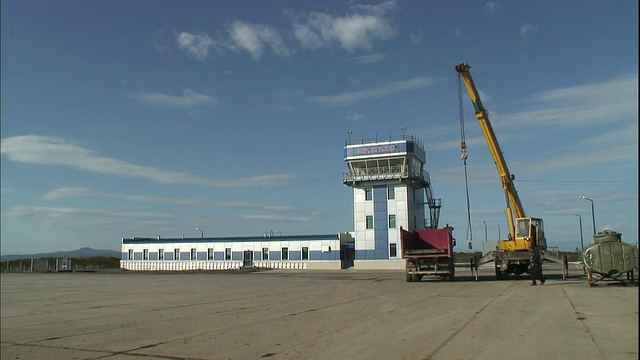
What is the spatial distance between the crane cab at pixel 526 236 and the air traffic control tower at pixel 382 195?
25744 mm

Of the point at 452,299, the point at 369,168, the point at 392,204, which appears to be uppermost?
the point at 369,168

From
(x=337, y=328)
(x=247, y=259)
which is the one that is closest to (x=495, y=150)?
(x=337, y=328)

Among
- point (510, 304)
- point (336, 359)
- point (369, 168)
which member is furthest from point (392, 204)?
point (336, 359)

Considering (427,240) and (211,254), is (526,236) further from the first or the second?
(211,254)

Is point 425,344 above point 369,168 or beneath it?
beneath

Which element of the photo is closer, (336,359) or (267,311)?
(336,359)

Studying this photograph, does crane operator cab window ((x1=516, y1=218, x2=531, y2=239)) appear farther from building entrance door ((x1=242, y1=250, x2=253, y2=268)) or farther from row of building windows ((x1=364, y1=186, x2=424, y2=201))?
building entrance door ((x1=242, y1=250, x2=253, y2=268))

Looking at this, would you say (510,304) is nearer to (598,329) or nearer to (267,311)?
(598,329)

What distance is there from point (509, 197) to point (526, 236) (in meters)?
4.64

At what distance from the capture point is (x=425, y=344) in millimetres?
9867

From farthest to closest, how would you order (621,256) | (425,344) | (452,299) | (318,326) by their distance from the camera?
1. (621,256)
2. (452,299)
3. (318,326)
4. (425,344)

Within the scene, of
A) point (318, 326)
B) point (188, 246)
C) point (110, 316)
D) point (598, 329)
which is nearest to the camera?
point (598, 329)

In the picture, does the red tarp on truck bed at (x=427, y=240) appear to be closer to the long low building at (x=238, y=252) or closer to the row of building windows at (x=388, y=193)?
the row of building windows at (x=388, y=193)

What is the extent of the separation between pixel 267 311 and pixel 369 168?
46007 mm
